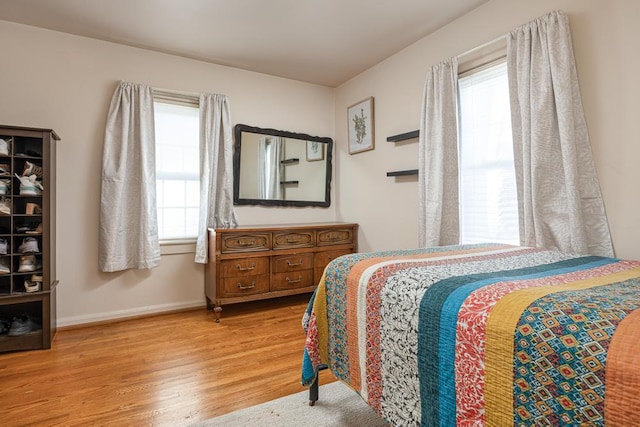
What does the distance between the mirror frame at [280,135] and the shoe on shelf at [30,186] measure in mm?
1632

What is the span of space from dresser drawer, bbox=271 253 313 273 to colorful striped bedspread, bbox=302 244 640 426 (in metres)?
1.86

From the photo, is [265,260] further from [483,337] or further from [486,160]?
[483,337]

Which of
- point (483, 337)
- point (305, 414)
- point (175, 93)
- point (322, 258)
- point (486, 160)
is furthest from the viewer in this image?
point (322, 258)

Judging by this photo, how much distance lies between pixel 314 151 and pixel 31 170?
2.69 metres

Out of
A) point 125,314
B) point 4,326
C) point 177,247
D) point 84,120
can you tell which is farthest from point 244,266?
point 84,120

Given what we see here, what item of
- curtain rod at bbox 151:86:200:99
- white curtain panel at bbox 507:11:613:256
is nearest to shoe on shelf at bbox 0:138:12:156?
curtain rod at bbox 151:86:200:99

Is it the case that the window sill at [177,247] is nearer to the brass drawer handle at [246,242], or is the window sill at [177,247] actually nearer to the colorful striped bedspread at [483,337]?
the brass drawer handle at [246,242]

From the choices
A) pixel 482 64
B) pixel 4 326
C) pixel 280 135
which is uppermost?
pixel 482 64

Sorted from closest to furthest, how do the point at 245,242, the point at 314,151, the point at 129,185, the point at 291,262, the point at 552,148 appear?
the point at 552,148 → the point at 129,185 → the point at 245,242 → the point at 291,262 → the point at 314,151

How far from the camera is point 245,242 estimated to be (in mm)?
3215

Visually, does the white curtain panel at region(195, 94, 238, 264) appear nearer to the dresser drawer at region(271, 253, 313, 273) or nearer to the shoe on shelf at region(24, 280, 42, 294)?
the dresser drawer at region(271, 253, 313, 273)

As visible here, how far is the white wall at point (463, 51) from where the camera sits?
1816 mm

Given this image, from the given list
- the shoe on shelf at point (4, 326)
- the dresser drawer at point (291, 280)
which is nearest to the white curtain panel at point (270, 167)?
the dresser drawer at point (291, 280)

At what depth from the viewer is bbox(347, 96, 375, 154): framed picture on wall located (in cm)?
365
